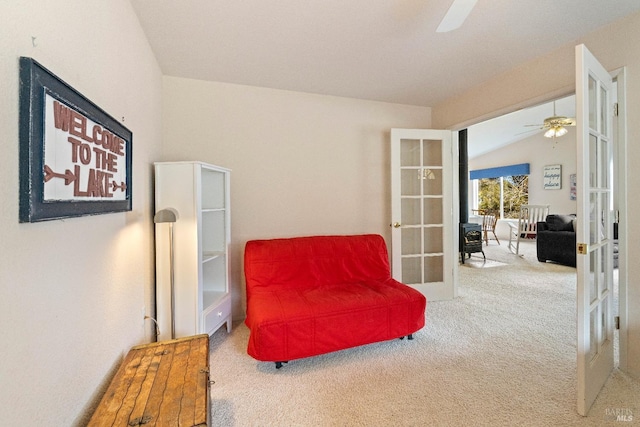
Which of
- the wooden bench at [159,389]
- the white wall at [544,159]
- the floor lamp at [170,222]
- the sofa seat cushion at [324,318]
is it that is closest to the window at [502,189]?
the white wall at [544,159]

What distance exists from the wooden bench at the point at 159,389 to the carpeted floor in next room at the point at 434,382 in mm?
442

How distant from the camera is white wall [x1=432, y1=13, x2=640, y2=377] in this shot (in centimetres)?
171

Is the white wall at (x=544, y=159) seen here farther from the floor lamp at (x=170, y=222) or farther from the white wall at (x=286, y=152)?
the floor lamp at (x=170, y=222)

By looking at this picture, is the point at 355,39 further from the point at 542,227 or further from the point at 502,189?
the point at 502,189

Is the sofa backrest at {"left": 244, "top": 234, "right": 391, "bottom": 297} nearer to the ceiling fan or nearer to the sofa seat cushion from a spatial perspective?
the sofa seat cushion

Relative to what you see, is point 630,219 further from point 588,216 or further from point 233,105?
point 233,105

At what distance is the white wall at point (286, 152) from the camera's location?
2.50 meters

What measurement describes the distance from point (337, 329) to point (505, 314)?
192cm

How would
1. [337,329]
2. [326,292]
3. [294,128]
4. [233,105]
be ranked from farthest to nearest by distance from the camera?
[294,128], [233,105], [326,292], [337,329]

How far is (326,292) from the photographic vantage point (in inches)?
88.4

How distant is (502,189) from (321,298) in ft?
26.6

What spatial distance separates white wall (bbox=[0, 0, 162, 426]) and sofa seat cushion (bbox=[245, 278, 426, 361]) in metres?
0.76

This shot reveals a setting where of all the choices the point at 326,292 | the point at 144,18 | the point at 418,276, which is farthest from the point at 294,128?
the point at 418,276

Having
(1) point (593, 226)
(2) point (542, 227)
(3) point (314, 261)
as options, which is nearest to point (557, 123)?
(2) point (542, 227)
